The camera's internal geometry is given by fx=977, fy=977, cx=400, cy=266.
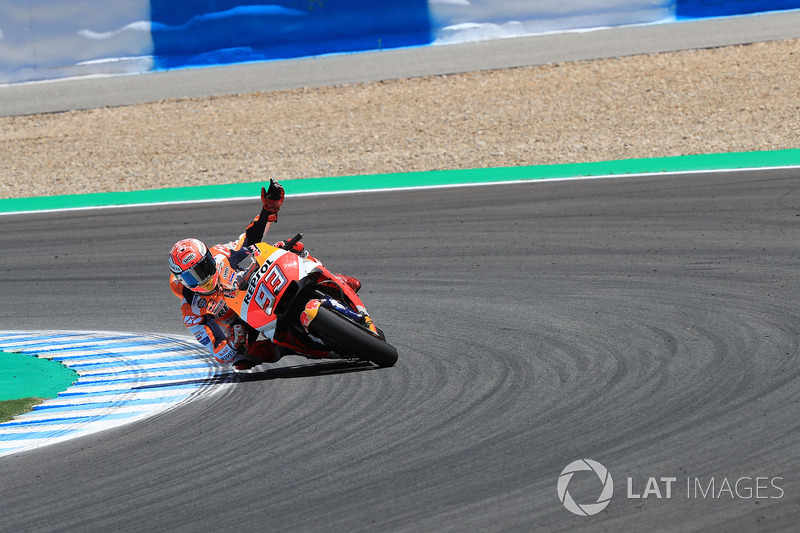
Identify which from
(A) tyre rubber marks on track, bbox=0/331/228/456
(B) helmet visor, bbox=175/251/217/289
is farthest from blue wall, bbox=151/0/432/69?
(B) helmet visor, bbox=175/251/217/289

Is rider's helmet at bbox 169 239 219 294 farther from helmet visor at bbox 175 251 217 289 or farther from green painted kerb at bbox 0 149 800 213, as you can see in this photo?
green painted kerb at bbox 0 149 800 213

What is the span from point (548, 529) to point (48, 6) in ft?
59.8

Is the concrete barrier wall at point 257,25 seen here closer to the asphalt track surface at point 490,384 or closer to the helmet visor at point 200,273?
the asphalt track surface at point 490,384

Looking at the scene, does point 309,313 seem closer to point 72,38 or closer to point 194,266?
point 194,266

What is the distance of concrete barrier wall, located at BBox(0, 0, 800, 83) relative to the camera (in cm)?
1902

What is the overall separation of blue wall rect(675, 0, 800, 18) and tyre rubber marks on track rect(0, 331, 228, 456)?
13.5 m

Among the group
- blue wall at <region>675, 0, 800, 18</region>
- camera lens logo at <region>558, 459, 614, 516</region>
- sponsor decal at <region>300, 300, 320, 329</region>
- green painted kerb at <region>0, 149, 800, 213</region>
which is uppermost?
blue wall at <region>675, 0, 800, 18</region>

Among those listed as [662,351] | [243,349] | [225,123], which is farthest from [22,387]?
[225,123]

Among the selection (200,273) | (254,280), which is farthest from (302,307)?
(200,273)

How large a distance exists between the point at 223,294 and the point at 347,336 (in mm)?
1136

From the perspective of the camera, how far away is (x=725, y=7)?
61.0 feet

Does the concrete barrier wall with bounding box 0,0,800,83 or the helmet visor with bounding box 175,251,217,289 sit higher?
the concrete barrier wall with bounding box 0,0,800,83

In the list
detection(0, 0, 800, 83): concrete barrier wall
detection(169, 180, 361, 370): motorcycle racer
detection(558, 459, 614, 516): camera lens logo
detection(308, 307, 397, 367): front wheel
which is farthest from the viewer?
detection(0, 0, 800, 83): concrete barrier wall

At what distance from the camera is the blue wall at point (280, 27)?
750 inches
